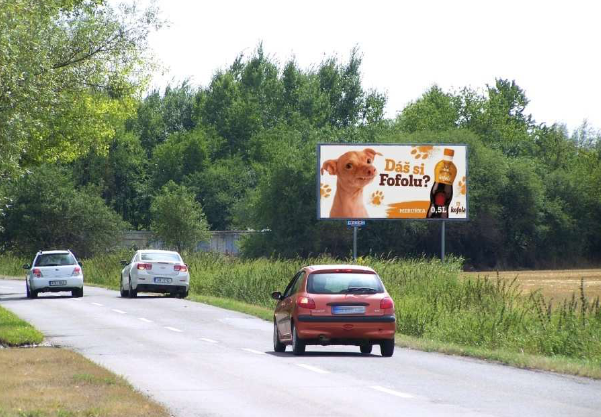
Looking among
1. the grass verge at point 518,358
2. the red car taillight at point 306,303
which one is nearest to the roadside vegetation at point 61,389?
the red car taillight at point 306,303

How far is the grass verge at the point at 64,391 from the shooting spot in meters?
11.6

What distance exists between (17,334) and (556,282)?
132ft

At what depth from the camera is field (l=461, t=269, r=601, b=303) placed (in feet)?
156

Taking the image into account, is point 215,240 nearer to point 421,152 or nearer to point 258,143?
point 258,143

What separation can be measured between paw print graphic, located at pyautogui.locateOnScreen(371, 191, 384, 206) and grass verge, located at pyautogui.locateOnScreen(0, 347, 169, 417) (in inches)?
1281

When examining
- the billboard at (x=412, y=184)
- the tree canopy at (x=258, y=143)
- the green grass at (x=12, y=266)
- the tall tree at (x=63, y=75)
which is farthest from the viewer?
the green grass at (x=12, y=266)

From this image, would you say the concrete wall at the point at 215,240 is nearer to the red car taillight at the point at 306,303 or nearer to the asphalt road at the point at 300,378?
the asphalt road at the point at 300,378

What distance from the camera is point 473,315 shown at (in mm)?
25703

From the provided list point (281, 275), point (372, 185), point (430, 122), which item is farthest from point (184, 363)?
point (430, 122)

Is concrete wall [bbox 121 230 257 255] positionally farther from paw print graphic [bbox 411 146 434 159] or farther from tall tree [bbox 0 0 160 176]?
tall tree [bbox 0 0 160 176]

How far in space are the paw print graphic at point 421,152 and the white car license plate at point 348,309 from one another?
30.7m

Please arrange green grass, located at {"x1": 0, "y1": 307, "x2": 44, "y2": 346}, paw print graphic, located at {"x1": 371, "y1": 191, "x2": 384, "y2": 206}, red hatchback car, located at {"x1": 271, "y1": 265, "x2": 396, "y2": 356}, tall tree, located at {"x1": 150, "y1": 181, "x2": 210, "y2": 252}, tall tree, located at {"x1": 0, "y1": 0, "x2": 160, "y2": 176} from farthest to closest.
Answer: tall tree, located at {"x1": 150, "y1": 181, "x2": 210, "y2": 252} < paw print graphic, located at {"x1": 371, "y1": 191, "x2": 384, "y2": 206} < tall tree, located at {"x1": 0, "y1": 0, "x2": 160, "y2": 176} < green grass, located at {"x1": 0, "y1": 307, "x2": 44, "y2": 346} < red hatchback car, located at {"x1": 271, "y1": 265, "x2": 396, "y2": 356}

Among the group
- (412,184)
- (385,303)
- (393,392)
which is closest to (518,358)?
(385,303)

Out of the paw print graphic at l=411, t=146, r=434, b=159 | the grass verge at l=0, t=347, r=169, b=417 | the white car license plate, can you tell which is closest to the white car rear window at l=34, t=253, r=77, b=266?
the paw print graphic at l=411, t=146, r=434, b=159
